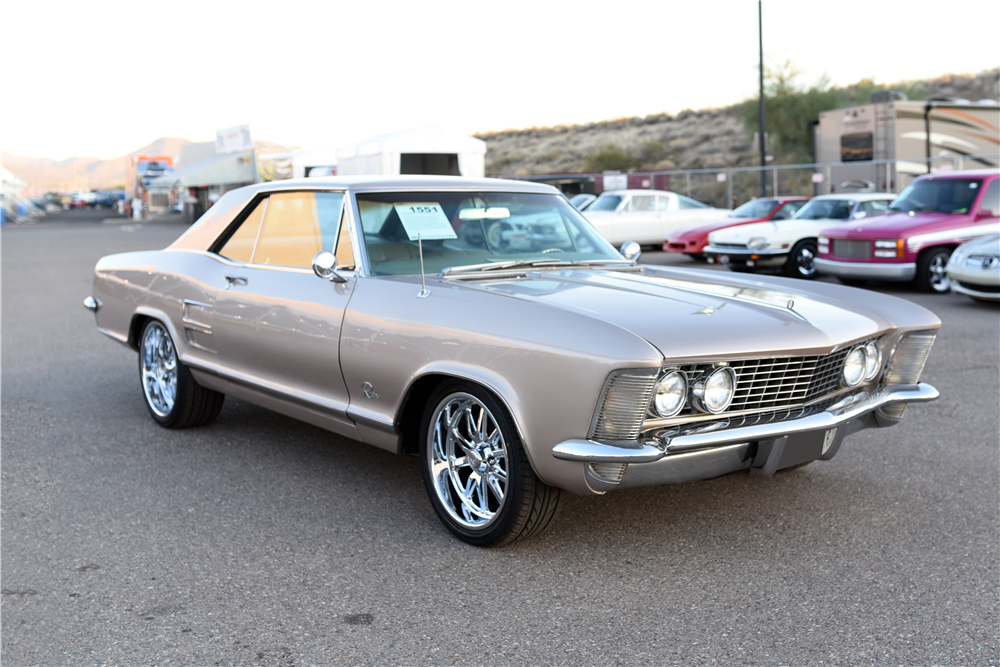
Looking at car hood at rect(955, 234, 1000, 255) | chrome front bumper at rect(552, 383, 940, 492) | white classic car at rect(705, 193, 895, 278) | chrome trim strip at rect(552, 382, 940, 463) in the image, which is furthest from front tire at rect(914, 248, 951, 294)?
chrome front bumper at rect(552, 383, 940, 492)

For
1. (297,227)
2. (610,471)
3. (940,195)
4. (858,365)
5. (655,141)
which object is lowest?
(610,471)

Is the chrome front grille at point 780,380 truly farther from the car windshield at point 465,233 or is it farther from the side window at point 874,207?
the side window at point 874,207

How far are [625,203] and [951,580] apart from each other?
627 inches

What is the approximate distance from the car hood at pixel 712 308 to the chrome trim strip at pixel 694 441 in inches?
10.6

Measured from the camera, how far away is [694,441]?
10.4ft

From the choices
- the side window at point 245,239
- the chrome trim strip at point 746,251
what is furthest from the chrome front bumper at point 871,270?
the side window at point 245,239

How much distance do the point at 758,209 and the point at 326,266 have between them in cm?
1350

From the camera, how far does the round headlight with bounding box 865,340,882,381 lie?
3.85 metres

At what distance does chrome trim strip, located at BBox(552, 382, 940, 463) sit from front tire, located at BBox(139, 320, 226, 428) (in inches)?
116

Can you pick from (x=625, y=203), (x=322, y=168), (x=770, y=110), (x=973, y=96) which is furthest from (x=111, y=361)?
(x=973, y=96)

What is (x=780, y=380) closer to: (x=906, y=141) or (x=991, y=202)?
(x=991, y=202)

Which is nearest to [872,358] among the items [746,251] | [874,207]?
[746,251]

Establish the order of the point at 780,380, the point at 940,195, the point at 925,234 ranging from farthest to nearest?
the point at 940,195
the point at 925,234
the point at 780,380

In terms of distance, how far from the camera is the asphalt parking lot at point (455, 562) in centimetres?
285
